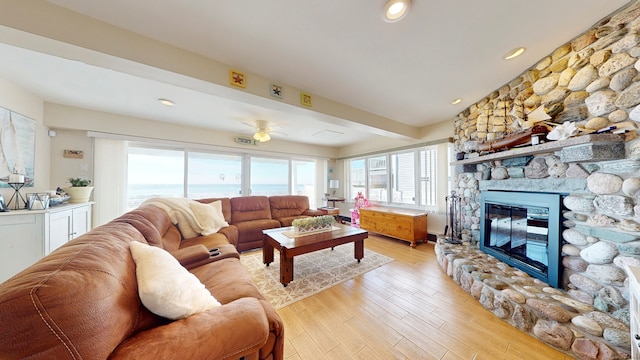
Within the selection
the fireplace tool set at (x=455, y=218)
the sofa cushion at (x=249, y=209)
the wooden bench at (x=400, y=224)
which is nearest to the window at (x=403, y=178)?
the wooden bench at (x=400, y=224)

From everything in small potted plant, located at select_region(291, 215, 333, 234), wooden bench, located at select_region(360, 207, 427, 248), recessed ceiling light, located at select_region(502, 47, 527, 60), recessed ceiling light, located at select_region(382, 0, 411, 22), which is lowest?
wooden bench, located at select_region(360, 207, 427, 248)

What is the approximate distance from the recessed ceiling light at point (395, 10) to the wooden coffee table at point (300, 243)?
2.22 meters

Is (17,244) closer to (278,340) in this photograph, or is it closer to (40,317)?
(40,317)

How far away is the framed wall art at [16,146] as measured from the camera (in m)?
2.25

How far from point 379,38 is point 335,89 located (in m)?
0.87

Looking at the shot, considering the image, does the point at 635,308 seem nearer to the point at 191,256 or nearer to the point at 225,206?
the point at 191,256

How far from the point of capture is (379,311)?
1859mm

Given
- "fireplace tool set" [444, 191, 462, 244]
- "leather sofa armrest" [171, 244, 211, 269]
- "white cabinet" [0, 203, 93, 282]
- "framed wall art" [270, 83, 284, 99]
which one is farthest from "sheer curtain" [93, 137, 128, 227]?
"fireplace tool set" [444, 191, 462, 244]

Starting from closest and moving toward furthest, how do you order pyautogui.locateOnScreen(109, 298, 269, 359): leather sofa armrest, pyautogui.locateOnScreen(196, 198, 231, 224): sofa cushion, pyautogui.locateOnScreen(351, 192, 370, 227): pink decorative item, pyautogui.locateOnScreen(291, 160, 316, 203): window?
pyautogui.locateOnScreen(109, 298, 269, 359): leather sofa armrest → pyautogui.locateOnScreen(196, 198, 231, 224): sofa cushion → pyautogui.locateOnScreen(351, 192, 370, 227): pink decorative item → pyautogui.locateOnScreen(291, 160, 316, 203): window

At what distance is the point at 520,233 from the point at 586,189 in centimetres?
77

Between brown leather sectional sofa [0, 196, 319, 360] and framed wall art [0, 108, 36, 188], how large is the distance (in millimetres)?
2485

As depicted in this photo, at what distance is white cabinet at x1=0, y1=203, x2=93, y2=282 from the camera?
2.02 m

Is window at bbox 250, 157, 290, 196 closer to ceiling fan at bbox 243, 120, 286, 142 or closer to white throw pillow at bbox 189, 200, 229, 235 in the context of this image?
ceiling fan at bbox 243, 120, 286, 142

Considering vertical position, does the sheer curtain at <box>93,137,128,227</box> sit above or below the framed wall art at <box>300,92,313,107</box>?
below
